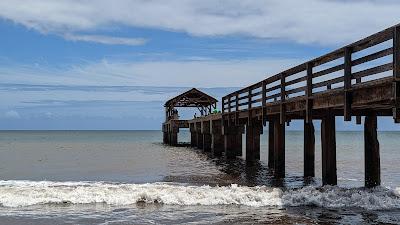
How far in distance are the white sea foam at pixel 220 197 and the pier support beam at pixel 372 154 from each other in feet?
1.96

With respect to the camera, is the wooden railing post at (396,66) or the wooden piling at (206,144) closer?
the wooden railing post at (396,66)

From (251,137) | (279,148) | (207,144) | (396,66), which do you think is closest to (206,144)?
(207,144)

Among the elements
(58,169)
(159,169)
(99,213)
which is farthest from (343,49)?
(58,169)

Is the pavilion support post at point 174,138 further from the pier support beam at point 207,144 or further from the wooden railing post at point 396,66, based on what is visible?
the wooden railing post at point 396,66

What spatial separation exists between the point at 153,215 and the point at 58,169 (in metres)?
17.2

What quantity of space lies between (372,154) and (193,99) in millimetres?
36849

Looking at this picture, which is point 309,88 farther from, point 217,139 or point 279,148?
point 217,139

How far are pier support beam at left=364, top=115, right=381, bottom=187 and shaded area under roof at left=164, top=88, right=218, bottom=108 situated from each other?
1385 inches

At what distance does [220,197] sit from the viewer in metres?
14.8

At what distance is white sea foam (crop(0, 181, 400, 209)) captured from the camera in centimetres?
1421

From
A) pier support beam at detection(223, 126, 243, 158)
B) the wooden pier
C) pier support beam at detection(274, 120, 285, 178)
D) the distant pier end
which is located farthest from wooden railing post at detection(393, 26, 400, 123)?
the distant pier end

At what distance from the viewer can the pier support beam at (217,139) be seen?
109 feet

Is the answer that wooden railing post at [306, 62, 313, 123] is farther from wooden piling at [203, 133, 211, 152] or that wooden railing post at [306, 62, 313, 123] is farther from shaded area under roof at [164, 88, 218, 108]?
shaded area under roof at [164, 88, 218, 108]

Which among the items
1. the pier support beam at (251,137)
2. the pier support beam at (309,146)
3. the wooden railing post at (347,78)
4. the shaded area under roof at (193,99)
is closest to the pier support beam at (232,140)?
the pier support beam at (251,137)
